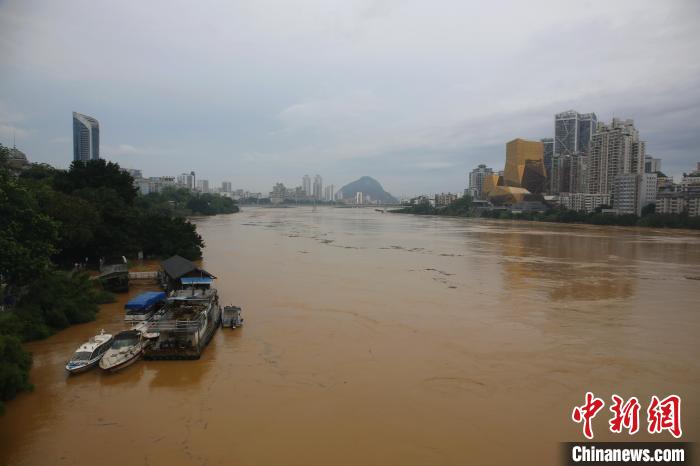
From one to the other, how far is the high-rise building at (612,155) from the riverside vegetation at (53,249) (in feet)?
197

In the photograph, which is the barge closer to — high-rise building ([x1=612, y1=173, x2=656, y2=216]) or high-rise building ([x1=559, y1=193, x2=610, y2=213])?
high-rise building ([x1=612, y1=173, x2=656, y2=216])

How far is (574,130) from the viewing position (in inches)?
3728

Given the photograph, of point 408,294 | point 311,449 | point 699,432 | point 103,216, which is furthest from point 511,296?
point 103,216

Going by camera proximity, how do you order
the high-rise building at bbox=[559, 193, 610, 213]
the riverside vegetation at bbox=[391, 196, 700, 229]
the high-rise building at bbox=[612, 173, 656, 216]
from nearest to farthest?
the riverside vegetation at bbox=[391, 196, 700, 229] → the high-rise building at bbox=[612, 173, 656, 216] → the high-rise building at bbox=[559, 193, 610, 213]

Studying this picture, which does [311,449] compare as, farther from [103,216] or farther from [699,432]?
[103,216]

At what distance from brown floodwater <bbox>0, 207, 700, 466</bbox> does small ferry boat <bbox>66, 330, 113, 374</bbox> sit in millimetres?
140

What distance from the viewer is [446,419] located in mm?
5828

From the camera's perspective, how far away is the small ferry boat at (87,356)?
685 cm

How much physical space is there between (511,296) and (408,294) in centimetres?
A: 309

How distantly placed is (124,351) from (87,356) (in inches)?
20.8

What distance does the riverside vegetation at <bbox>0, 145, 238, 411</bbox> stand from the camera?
24.8 ft

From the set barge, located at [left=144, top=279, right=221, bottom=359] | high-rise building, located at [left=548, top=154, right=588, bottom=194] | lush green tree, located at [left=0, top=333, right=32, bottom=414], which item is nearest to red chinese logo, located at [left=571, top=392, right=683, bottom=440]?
barge, located at [left=144, top=279, right=221, bottom=359]

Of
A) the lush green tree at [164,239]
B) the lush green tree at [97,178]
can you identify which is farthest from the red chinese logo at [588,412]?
the lush green tree at [97,178]

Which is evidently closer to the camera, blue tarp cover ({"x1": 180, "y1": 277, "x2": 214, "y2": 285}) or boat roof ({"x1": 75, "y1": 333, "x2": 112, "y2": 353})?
boat roof ({"x1": 75, "y1": 333, "x2": 112, "y2": 353})
